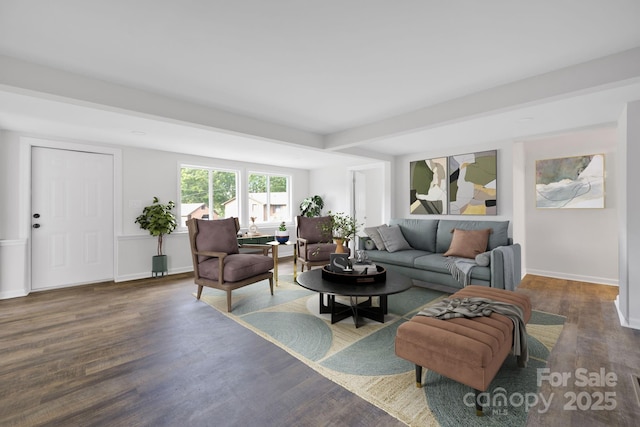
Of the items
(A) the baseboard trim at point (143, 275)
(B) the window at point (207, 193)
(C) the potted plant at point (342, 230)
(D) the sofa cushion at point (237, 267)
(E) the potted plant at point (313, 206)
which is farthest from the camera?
(E) the potted plant at point (313, 206)

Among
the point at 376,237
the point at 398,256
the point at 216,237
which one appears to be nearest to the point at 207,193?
the point at 216,237

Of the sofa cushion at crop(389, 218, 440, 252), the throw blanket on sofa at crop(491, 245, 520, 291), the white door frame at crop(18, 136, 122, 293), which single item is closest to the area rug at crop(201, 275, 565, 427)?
the throw blanket on sofa at crop(491, 245, 520, 291)

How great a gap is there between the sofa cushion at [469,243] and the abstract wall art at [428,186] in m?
0.86

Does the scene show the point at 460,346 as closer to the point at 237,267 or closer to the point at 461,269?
the point at 461,269

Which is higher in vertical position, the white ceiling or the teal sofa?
the white ceiling

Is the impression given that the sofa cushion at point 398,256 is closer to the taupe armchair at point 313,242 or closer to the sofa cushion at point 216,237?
the taupe armchair at point 313,242

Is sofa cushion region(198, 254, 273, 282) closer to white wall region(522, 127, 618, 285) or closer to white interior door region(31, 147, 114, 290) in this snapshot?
white interior door region(31, 147, 114, 290)

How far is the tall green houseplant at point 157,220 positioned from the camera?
4.87 meters

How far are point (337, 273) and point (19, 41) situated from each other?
Result: 10.0ft

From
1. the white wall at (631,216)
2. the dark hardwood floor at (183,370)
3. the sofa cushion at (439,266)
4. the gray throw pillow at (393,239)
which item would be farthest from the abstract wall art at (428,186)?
the white wall at (631,216)

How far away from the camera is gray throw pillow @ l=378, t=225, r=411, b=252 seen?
4682mm

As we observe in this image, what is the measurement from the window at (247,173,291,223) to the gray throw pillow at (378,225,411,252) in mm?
3027

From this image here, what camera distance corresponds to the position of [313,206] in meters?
7.11

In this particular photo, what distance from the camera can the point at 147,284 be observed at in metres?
4.52
